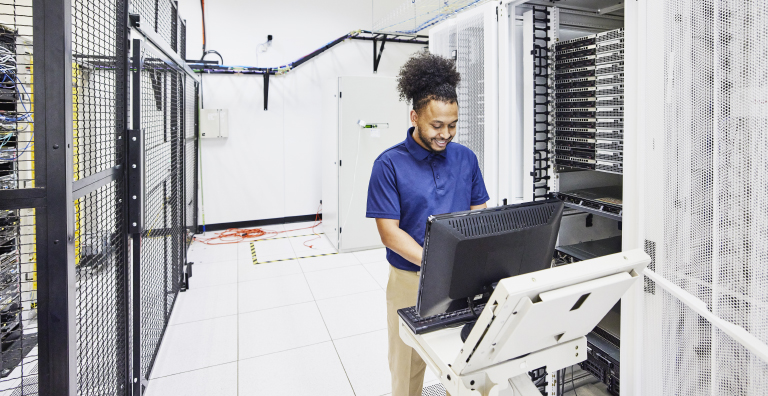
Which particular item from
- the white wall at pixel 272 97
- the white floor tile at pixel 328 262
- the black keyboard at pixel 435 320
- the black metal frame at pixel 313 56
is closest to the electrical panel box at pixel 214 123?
the white wall at pixel 272 97

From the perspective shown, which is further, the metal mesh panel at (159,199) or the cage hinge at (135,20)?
the metal mesh panel at (159,199)

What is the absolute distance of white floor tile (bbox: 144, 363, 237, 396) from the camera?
6.42 feet

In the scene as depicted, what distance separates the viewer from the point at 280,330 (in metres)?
2.57

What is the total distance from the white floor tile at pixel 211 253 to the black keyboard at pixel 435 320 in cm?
331

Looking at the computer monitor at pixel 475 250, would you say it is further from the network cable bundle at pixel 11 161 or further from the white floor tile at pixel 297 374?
the white floor tile at pixel 297 374

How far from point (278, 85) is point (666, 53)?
15.1ft

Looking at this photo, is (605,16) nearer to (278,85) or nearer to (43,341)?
(43,341)

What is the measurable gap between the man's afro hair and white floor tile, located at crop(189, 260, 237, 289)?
8.61 feet

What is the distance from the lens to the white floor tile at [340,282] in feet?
10.4

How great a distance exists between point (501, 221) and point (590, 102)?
0.94 metres

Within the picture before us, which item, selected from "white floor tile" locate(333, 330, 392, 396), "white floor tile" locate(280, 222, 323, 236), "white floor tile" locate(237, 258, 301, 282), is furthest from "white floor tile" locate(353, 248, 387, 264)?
"white floor tile" locate(333, 330, 392, 396)

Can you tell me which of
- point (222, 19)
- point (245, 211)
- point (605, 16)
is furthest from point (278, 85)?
point (605, 16)

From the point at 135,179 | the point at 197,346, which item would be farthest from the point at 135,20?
the point at 197,346

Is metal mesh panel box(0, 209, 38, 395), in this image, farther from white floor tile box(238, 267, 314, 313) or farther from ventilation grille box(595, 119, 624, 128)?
ventilation grille box(595, 119, 624, 128)
